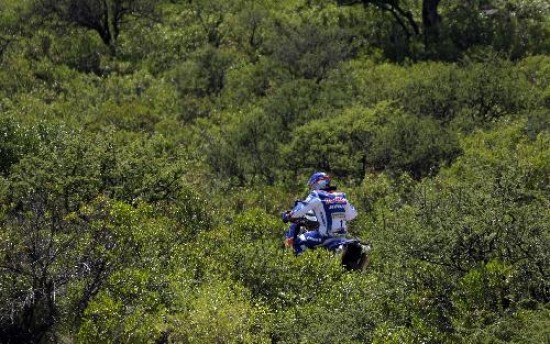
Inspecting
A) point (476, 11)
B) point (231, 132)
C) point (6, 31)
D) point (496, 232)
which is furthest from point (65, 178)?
point (476, 11)

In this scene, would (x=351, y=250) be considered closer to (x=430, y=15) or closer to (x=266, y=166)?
(x=266, y=166)

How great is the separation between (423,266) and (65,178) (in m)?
6.35

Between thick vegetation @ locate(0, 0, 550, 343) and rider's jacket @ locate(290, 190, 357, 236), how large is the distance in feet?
2.15

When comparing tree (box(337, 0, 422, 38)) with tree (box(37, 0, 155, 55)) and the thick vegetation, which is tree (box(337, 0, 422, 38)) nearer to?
the thick vegetation

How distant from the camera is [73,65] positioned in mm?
31688

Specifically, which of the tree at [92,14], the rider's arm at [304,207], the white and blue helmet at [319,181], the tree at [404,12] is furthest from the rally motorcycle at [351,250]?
the tree at [404,12]

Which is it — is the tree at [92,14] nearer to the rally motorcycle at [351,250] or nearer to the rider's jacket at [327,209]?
the rider's jacket at [327,209]

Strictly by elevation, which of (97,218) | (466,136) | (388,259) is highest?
(97,218)

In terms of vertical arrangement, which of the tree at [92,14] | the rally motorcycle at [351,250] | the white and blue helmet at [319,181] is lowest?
the rally motorcycle at [351,250]

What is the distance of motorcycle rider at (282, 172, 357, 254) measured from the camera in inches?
478

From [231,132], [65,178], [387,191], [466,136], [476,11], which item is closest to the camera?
[65,178]

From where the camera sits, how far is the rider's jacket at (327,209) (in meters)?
12.1

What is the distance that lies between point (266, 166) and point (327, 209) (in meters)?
10.8

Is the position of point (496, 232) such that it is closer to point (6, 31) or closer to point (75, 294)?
point (75, 294)
